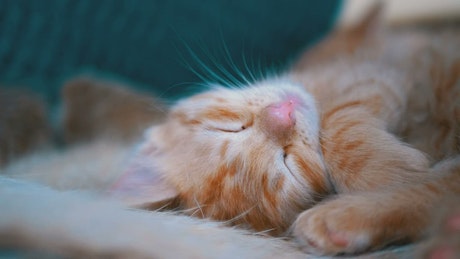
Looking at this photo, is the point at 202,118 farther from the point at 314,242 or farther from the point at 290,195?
the point at 314,242

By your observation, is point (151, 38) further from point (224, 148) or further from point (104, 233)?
point (104, 233)

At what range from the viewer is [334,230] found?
Result: 2.43 feet

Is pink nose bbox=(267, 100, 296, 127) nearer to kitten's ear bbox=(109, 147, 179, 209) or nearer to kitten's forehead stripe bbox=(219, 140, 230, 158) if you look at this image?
kitten's forehead stripe bbox=(219, 140, 230, 158)

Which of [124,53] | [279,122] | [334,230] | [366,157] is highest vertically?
[124,53]

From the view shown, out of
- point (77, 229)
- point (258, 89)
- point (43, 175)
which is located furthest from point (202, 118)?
point (77, 229)

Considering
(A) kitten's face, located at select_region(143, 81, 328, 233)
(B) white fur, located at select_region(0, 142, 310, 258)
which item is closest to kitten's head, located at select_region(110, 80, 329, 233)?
(A) kitten's face, located at select_region(143, 81, 328, 233)

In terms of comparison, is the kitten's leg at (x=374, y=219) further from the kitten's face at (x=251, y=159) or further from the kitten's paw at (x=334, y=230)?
the kitten's face at (x=251, y=159)

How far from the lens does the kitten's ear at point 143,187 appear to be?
1007 mm

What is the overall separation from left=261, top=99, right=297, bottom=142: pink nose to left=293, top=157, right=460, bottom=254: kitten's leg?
0.82 feet

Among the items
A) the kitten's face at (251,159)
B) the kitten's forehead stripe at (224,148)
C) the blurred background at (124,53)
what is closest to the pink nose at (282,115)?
the kitten's face at (251,159)

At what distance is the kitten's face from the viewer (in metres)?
0.98

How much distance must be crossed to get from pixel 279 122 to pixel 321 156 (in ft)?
0.38

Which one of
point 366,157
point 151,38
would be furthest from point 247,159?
point 151,38

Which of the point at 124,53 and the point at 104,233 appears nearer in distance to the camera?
the point at 104,233
